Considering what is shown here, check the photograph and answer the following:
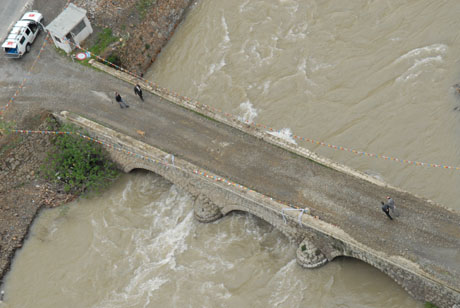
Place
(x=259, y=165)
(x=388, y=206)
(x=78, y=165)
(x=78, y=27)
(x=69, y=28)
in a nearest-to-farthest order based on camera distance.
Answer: (x=388, y=206), (x=259, y=165), (x=78, y=165), (x=69, y=28), (x=78, y=27)

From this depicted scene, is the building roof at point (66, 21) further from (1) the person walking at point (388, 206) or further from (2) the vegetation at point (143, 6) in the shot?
(1) the person walking at point (388, 206)

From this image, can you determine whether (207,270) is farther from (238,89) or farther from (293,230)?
(238,89)

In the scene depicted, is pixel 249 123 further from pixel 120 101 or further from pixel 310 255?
pixel 310 255

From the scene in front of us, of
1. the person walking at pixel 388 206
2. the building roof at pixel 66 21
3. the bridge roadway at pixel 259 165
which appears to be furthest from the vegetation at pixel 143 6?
the person walking at pixel 388 206

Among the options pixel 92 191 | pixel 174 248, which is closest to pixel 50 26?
pixel 92 191

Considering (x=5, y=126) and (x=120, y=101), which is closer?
(x=120, y=101)

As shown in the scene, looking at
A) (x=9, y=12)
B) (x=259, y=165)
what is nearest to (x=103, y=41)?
(x=9, y=12)

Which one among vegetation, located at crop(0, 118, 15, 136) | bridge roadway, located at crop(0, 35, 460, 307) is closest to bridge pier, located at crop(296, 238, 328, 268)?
bridge roadway, located at crop(0, 35, 460, 307)

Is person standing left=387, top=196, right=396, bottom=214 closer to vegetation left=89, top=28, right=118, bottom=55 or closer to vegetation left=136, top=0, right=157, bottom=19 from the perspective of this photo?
vegetation left=89, top=28, right=118, bottom=55
